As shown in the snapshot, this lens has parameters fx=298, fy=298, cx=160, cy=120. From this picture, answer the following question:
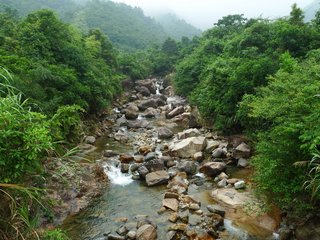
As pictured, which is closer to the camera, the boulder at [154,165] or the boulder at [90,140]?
the boulder at [154,165]

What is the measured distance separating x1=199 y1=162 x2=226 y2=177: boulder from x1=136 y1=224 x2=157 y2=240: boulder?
4.66 meters

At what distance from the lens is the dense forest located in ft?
13.8

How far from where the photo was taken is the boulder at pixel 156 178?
39.1 ft

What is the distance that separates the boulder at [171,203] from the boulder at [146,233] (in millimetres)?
1475

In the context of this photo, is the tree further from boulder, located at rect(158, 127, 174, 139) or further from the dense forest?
boulder, located at rect(158, 127, 174, 139)

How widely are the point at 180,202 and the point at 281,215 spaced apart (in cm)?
325

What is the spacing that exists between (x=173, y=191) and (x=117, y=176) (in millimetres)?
2869

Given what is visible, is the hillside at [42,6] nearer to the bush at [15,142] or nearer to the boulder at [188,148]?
the boulder at [188,148]

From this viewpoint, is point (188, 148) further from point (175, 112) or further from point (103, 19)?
point (103, 19)

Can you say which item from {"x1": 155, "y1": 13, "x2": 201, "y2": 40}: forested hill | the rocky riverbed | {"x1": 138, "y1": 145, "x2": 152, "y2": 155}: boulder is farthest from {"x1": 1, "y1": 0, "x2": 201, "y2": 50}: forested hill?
{"x1": 138, "y1": 145, "x2": 152, "y2": 155}: boulder

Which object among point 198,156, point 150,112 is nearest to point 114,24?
point 150,112

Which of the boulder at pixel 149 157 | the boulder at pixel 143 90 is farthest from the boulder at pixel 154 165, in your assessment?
the boulder at pixel 143 90

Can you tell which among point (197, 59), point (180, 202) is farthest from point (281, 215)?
point (197, 59)

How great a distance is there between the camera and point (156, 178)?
39.6 ft
